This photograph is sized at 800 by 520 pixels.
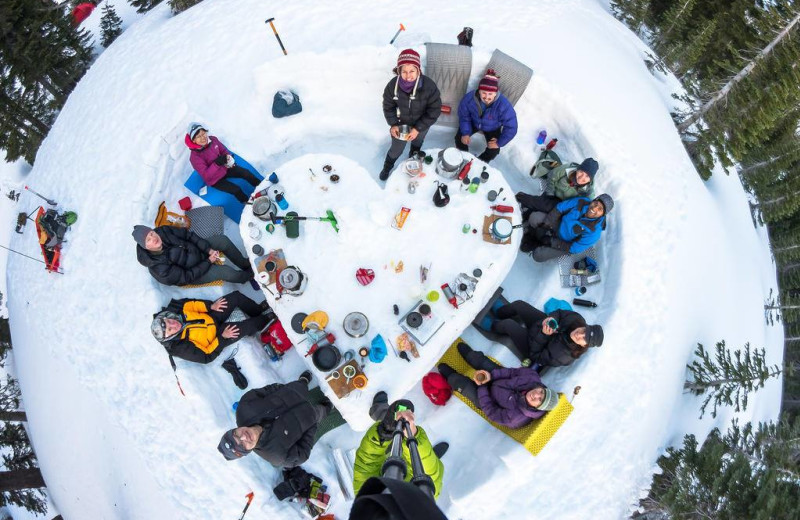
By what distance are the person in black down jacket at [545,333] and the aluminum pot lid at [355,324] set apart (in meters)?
2.08

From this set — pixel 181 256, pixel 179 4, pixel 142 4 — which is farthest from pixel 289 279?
pixel 142 4

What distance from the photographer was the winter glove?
18.7 ft

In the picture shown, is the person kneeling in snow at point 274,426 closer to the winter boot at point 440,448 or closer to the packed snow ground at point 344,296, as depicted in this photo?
the packed snow ground at point 344,296

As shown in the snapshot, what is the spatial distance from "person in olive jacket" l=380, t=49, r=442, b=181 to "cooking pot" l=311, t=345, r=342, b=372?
10.8ft

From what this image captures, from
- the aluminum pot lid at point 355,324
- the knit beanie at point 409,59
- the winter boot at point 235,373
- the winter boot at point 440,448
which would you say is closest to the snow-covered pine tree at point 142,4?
the knit beanie at point 409,59

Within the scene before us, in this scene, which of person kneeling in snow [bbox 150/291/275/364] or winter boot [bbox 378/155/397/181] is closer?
person kneeling in snow [bbox 150/291/275/364]

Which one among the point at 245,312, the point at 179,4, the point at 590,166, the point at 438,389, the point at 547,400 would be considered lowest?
the point at 245,312

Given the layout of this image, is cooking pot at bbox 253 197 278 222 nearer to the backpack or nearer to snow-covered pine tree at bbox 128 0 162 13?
the backpack

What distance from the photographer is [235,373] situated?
18.0 feet

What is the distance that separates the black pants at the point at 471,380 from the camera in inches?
210

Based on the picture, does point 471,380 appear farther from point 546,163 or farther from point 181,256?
point 181,256

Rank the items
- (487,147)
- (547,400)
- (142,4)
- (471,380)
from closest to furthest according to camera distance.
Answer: (547,400), (471,380), (487,147), (142,4)

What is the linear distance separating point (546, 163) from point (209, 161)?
17.5 feet

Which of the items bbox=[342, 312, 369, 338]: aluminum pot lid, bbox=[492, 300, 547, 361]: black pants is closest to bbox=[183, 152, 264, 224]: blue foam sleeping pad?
bbox=[342, 312, 369, 338]: aluminum pot lid
